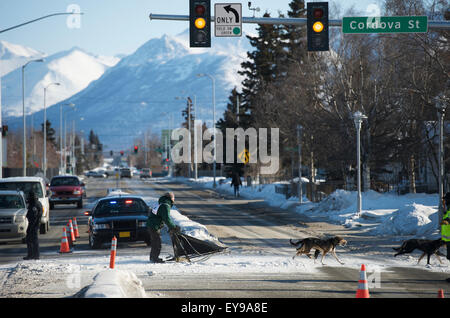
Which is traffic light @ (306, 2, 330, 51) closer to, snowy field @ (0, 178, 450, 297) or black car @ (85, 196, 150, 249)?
snowy field @ (0, 178, 450, 297)

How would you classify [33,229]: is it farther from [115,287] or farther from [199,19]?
[115,287]

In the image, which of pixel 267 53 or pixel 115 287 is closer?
pixel 115 287

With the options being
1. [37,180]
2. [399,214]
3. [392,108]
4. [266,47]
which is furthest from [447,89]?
[266,47]

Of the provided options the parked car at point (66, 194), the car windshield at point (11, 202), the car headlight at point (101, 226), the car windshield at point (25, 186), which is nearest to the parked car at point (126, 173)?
→ the parked car at point (66, 194)

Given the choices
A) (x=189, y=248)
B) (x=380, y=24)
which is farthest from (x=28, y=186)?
(x=380, y=24)

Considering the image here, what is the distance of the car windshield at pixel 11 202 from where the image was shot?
23109 mm

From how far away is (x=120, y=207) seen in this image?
21.7 m

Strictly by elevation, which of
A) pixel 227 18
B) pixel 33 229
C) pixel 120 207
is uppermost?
pixel 227 18

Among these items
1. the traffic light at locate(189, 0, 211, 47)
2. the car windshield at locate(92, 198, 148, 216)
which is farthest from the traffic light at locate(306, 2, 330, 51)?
the car windshield at locate(92, 198, 148, 216)

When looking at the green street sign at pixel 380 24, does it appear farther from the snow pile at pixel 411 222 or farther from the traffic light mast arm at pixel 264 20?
the snow pile at pixel 411 222

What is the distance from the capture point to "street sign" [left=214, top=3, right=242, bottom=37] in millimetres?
18084

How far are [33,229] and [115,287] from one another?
868cm
